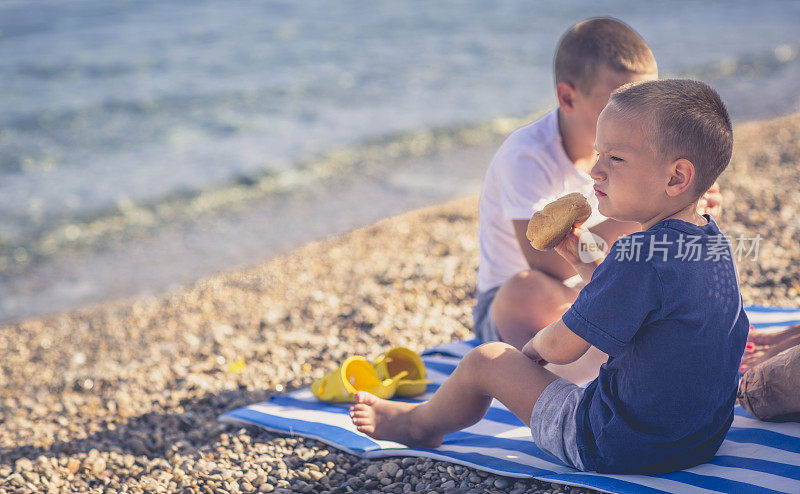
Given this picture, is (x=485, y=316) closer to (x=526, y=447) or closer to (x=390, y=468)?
(x=526, y=447)

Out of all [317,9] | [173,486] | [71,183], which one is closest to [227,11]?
[317,9]

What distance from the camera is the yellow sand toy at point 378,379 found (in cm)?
337

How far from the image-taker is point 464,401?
2672 millimetres

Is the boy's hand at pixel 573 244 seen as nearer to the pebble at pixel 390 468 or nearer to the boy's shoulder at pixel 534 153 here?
the boy's shoulder at pixel 534 153

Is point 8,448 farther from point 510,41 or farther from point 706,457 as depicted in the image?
point 510,41

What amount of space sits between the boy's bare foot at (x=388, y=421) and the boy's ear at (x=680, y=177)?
130 centimetres

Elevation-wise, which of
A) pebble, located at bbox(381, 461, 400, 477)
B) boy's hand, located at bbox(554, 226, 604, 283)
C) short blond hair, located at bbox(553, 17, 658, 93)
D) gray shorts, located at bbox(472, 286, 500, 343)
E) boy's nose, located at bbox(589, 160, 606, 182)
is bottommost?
pebble, located at bbox(381, 461, 400, 477)

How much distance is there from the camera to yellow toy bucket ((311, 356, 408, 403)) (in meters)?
3.35

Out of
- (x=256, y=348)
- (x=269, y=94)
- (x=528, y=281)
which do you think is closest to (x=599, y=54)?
(x=528, y=281)

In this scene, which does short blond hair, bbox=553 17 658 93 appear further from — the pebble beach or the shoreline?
the shoreline

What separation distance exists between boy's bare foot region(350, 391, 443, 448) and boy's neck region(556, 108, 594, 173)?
52.8 inches

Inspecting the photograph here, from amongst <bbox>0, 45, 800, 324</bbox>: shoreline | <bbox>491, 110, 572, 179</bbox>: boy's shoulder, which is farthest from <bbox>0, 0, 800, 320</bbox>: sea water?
<bbox>491, 110, 572, 179</bbox>: boy's shoulder

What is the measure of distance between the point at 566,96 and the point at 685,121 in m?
1.30

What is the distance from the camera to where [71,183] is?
372 inches
